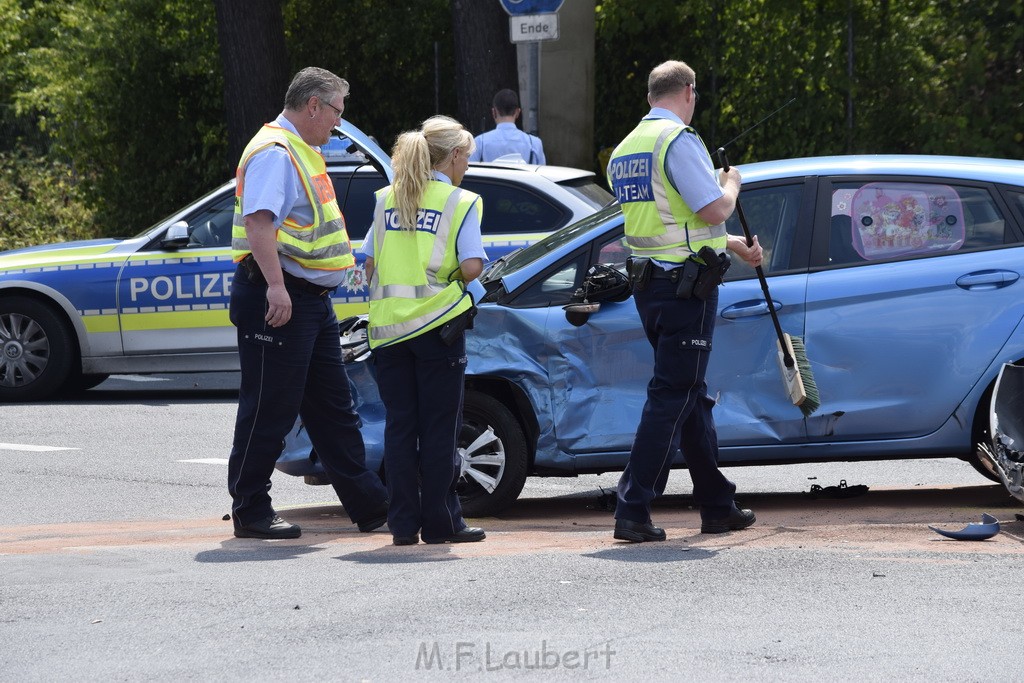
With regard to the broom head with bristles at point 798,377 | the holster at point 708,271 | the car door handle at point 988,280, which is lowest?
the broom head with bristles at point 798,377

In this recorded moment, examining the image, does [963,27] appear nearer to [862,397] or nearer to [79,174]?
[862,397]

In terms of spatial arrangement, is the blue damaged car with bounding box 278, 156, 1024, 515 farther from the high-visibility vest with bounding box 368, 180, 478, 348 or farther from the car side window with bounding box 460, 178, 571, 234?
the car side window with bounding box 460, 178, 571, 234

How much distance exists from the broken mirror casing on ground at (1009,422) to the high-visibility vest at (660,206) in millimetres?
1350

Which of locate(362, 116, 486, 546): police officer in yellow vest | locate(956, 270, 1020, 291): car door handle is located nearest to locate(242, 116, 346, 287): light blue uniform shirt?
locate(362, 116, 486, 546): police officer in yellow vest

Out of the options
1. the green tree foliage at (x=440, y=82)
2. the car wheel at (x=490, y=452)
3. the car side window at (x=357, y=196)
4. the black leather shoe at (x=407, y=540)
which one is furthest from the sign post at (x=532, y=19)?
the black leather shoe at (x=407, y=540)

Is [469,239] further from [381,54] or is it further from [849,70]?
[381,54]

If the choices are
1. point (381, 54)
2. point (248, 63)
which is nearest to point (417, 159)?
point (248, 63)

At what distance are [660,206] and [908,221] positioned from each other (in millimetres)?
1407

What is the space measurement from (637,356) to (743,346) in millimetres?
460

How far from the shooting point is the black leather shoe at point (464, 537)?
6455 mm

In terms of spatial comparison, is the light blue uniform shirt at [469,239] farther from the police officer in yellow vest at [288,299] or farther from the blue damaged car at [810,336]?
the blue damaged car at [810,336]

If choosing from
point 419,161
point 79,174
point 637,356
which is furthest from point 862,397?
point 79,174

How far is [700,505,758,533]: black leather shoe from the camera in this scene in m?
6.51

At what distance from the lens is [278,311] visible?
6.22 meters
